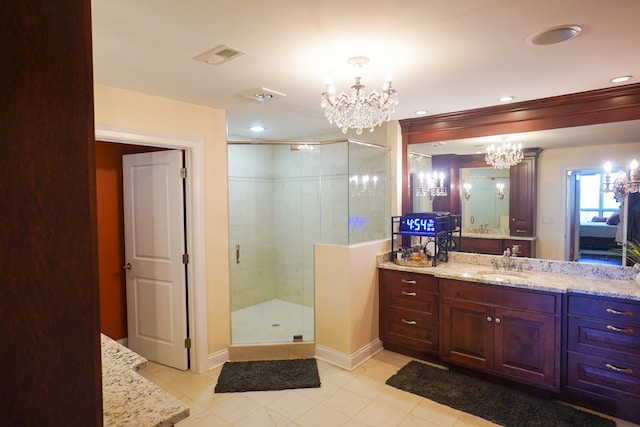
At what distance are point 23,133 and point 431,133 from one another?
359 cm

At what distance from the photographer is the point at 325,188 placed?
410 centimetres

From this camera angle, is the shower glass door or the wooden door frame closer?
the wooden door frame

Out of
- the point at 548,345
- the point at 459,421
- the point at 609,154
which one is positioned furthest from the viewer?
the point at 609,154

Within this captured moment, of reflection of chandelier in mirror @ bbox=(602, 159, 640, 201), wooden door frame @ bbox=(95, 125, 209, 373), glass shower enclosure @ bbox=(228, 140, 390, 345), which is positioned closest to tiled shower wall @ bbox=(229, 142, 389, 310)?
glass shower enclosure @ bbox=(228, 140, 390, 345)

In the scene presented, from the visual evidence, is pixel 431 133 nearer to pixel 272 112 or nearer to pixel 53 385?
pixel 272 112

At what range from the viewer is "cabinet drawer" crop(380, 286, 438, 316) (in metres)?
3.25

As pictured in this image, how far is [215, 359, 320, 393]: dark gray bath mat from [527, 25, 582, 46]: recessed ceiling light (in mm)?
2868

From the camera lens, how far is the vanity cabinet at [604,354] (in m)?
2.39

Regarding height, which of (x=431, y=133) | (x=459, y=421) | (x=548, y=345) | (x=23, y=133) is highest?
(x=431, y=133)

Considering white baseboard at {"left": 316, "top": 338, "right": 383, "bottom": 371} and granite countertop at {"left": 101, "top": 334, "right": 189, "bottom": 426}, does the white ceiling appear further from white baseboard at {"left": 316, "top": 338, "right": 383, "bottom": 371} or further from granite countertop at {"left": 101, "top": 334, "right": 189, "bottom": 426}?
white baseboard at {"left": 316, "top": 338, "right": 383, "bottom": 371}

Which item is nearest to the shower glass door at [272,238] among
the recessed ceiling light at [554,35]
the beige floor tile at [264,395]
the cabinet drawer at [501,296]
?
the beige floor tile at [264,395]

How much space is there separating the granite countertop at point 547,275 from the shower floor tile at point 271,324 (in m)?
1.04

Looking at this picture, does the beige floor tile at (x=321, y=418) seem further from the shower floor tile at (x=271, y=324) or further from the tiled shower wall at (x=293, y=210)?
the tiled shower wall at (x=293, y=210)

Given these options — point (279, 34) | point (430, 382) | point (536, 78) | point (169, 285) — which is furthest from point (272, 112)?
point (430, 382)
